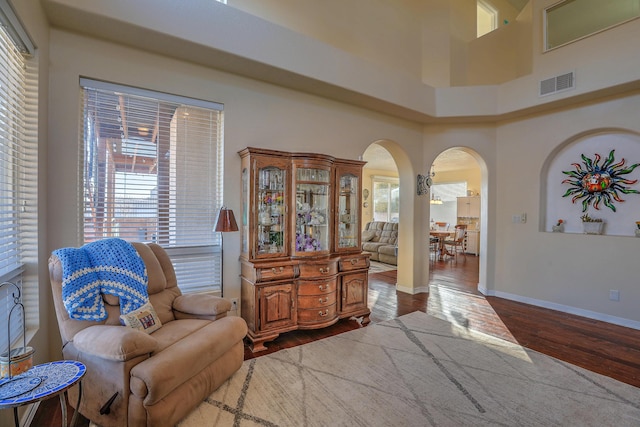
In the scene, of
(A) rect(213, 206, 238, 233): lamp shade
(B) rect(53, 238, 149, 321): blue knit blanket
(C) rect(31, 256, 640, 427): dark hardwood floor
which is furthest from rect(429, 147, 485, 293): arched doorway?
(B) rect(53, 238, 149, 321): blue knit blanket

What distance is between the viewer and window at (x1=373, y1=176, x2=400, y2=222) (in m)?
10.1

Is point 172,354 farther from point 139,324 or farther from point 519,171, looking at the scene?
point 519,171

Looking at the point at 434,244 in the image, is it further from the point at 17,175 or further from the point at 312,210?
the point at 17,175

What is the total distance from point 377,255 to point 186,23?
20.7 feet

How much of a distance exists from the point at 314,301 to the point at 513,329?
2.34 metres

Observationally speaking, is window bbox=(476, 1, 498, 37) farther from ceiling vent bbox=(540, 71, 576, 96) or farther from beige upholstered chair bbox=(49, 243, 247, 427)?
beige upholstered chair bbox=(49, 243, 247, 427)

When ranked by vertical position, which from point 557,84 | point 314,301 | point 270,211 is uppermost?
point 557,84

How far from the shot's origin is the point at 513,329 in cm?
335

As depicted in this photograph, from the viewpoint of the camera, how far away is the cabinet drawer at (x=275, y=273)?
111 inches

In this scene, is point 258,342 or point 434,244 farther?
point 434,244

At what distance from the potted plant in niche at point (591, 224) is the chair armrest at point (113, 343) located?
16.5ft

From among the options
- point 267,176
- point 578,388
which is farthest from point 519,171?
point 267,176

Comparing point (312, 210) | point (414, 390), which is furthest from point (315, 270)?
point (414, 390)

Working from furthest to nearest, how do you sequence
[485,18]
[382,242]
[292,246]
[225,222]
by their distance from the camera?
[382,242], [485,18], [292,246], [225,222]
